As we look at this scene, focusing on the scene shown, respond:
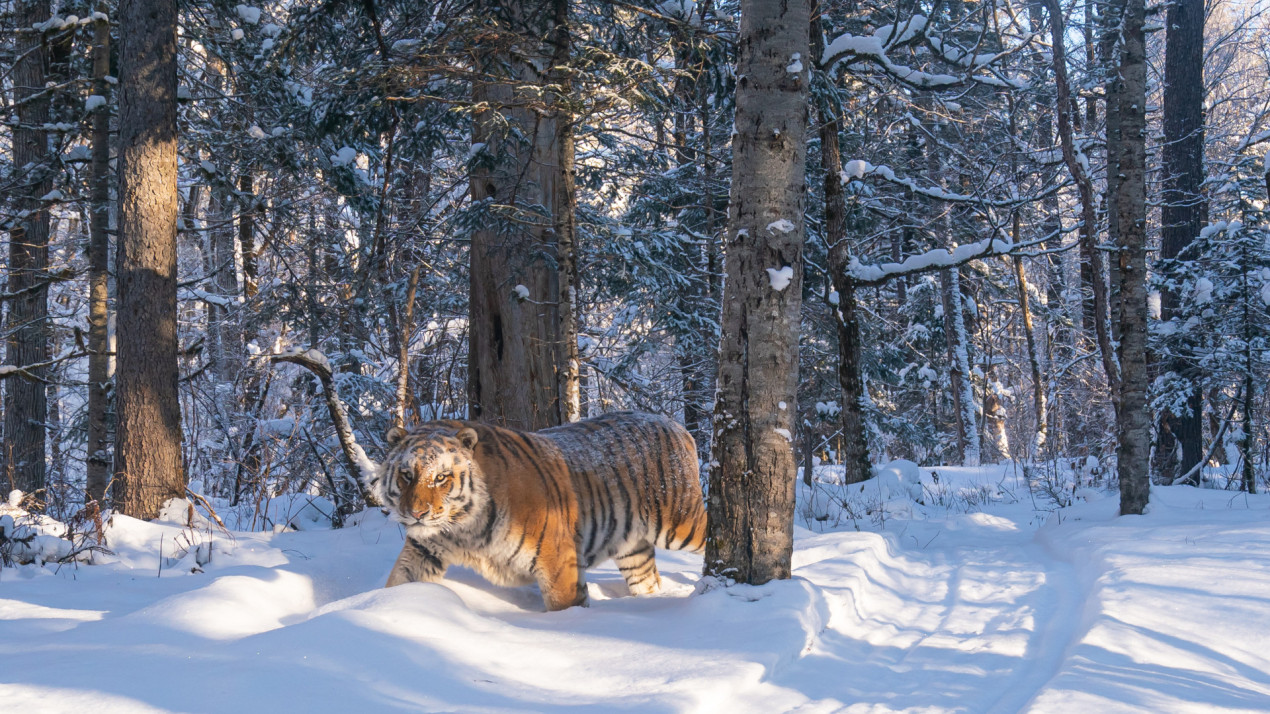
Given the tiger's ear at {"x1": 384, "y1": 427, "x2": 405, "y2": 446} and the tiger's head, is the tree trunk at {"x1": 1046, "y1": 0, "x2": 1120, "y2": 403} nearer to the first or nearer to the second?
the tiger's head

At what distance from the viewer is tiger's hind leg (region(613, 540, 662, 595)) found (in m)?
5.44

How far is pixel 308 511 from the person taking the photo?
8219 mm

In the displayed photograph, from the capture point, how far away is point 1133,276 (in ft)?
24.4

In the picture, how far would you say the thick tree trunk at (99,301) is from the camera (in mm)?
10172

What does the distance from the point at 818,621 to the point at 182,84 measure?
11538mm

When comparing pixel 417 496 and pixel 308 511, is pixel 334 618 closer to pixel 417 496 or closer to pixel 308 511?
pixel 417 496

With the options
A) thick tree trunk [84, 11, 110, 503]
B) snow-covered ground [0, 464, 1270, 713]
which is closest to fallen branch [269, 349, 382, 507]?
snow-covered ground [0, 464, 1270, 713]

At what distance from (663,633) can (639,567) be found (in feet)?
4.64

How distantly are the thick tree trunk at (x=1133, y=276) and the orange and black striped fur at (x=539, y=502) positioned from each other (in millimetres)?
4508

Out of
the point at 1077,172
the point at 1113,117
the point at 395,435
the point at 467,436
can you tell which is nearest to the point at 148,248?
the point at 395,435

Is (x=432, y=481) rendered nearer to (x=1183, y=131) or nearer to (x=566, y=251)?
(x=566, y=251)

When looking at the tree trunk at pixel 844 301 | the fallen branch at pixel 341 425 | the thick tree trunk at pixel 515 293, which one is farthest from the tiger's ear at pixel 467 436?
the tree trunk at pixel 844 301

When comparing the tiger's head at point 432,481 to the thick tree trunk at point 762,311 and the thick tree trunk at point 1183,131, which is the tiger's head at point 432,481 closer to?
the thick tree trunk at point 762,311

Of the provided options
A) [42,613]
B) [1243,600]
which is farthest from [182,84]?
[1243,600]
